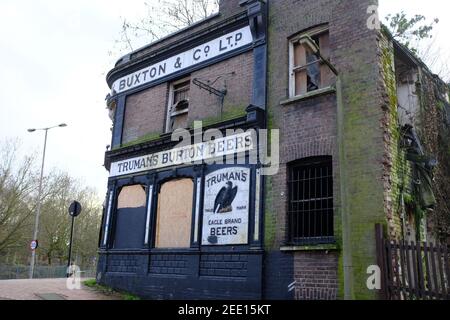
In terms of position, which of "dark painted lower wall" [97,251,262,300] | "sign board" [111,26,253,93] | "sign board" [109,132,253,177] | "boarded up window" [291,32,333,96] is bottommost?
"dark painted lower wall" [97,251,262,300]

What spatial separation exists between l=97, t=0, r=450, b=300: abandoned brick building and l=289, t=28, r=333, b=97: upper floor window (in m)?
0.03

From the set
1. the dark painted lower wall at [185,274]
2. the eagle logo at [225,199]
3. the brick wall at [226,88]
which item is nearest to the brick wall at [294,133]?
the dark painted lower wall at [185,274]

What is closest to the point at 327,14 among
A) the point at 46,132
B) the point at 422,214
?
the point at 422,214

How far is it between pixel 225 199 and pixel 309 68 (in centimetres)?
408

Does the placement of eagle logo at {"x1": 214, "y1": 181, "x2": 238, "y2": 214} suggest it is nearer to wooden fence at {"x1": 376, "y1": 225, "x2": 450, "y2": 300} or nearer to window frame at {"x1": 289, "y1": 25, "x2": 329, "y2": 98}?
window frame at {"x1": 289, "y1": 25, "x2": 329, "y2": 98}

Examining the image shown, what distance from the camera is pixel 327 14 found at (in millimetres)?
11055

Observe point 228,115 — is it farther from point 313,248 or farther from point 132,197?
point 313,248

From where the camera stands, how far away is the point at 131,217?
573 inches

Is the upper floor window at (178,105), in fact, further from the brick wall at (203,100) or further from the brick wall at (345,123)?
the brick wall at (345,123)

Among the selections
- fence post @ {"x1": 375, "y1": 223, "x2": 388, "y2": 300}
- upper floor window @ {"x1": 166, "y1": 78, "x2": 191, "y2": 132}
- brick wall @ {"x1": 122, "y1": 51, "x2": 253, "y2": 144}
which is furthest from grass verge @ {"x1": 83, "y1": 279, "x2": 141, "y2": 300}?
fence post @ {"x1": 375, "y1": 223, "x2": 388, "y2": 300}

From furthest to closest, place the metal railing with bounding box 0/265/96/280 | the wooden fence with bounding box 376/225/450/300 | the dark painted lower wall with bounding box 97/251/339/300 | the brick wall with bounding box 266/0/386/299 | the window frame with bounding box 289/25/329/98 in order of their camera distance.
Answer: the metal railing with bounding box 0/265/96/280 → the window frame with bounding box 289/25/329/98 → the dark painted lower wall with bounding box 97/251/339/300 → the brick wall with bounding box 266/0/386/299 → the wooden fence with bounding box 376/225/450/300

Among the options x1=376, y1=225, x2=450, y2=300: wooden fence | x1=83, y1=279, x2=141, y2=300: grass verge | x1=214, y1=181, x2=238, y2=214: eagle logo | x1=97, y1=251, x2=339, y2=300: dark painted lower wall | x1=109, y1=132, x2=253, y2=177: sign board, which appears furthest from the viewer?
x1=83, y1=279, x2=141, y2=300: grass verge

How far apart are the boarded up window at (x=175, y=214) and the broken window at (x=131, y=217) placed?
2.45 ft

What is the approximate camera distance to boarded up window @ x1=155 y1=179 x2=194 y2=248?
12.8 meters
